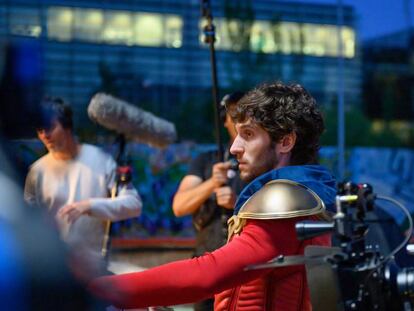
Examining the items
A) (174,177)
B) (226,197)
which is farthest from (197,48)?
(226,197)

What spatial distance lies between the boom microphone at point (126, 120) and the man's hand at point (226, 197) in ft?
4.11

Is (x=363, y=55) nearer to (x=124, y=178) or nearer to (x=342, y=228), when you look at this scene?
(x=124, y=178)

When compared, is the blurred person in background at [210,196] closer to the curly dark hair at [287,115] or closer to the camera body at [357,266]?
the curly dark hair at [287,115]

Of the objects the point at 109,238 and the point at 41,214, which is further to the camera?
the point at 109,238

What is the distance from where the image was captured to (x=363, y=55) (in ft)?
29.6

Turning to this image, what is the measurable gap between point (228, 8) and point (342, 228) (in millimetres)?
7347

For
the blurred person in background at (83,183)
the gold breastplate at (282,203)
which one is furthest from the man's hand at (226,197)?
the gold breastplate at (282,203)

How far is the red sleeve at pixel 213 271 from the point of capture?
190 centimetres

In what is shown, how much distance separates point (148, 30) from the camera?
8.95 metres

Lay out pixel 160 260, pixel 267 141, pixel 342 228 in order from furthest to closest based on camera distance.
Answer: pixel 160 260 < pixel 267 141 < pixel 342 228

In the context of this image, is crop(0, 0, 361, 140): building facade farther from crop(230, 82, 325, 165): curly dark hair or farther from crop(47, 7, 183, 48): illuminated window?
crop(230, 82, 325, 165): curly dark hair

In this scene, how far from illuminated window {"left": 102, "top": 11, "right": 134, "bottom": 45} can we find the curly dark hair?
6.60m

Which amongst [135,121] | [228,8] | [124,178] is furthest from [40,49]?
[228,8]

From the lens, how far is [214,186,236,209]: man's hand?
3848 mm
